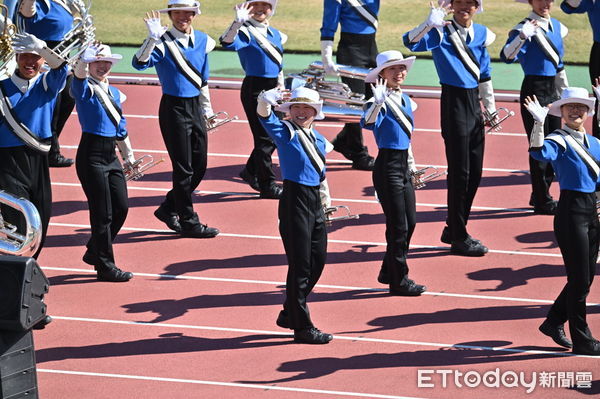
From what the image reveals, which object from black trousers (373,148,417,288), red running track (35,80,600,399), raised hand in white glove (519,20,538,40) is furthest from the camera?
raised hand in white glove (519,20,538,40)

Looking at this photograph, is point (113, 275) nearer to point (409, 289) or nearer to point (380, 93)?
point (409, 289)

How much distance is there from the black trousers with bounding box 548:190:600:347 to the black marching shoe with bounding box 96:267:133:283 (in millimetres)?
3618

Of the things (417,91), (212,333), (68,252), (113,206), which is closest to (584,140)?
(212,333)

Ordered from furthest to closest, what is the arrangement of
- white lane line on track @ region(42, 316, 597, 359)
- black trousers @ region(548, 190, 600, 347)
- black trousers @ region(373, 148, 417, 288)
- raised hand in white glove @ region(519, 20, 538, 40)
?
raised hand in white glove @ region(519, 20, 538, 40) → black trousers @ region(373, 148, 417, 288) → white lane line on track @ region(42, 316, 597, 359) → black trousers @ region(548, 190, 600, 347)

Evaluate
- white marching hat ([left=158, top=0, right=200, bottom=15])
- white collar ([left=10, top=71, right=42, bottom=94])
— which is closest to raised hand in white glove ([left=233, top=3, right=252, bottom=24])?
white marching hat ([left=158, top=0, right=200, bottom=15])

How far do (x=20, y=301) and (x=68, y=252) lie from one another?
5.04 m

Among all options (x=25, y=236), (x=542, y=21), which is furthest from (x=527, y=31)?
(x=25, y=236)

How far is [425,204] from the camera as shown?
41.8 feet

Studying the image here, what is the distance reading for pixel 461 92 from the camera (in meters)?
11.1

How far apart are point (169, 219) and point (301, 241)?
2.83 meters

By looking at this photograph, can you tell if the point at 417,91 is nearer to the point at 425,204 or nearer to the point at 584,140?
the point at 425,204

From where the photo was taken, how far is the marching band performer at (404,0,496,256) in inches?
430

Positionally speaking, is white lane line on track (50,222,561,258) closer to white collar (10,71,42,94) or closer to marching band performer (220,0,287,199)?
marching band performer (220,0,287,199)

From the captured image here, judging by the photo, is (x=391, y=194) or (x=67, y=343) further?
(x=391, y=194)
